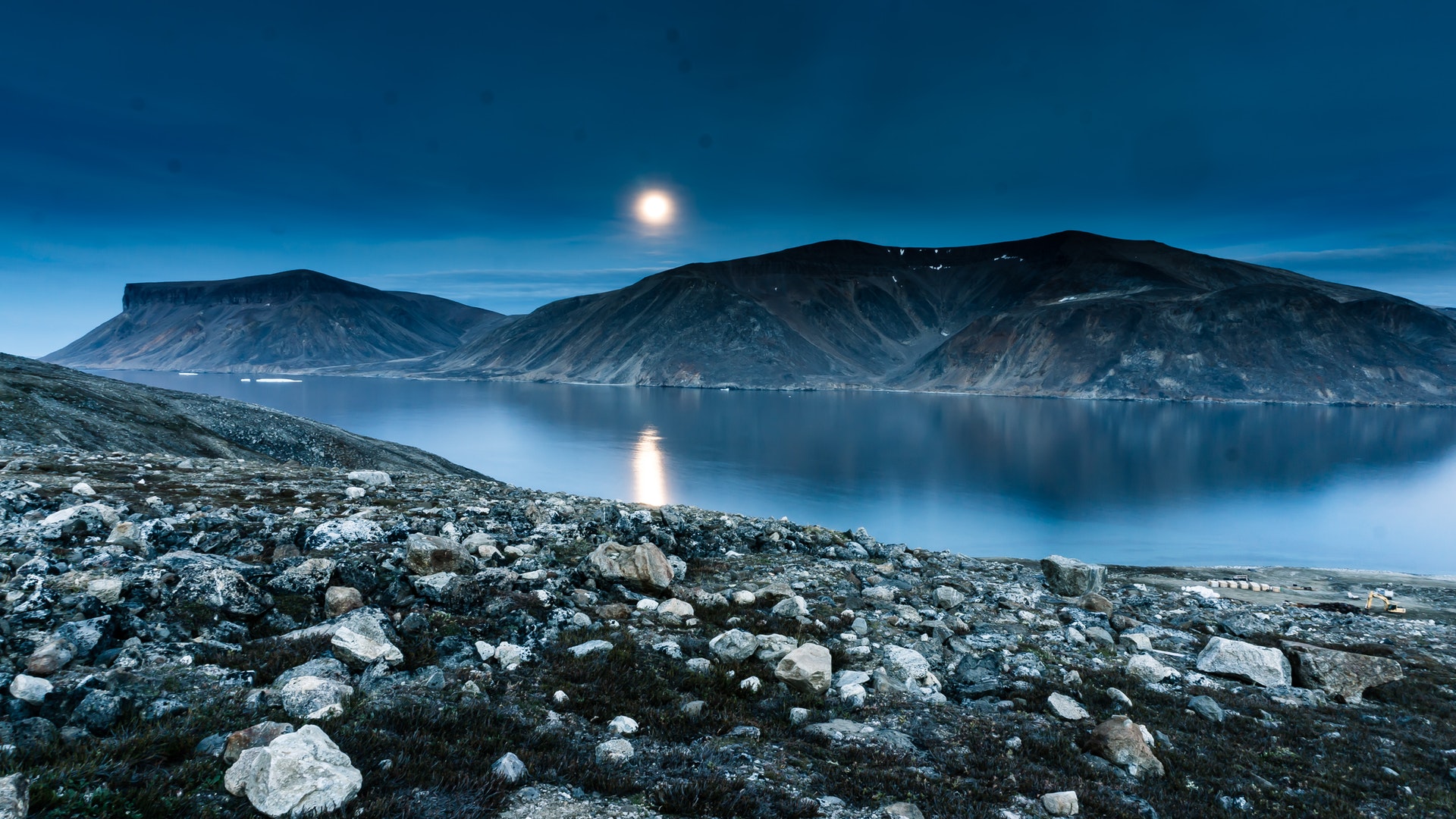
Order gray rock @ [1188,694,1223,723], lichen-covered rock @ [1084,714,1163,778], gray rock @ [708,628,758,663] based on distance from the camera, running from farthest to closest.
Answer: gray rock @ [708,628,758,663], gray rock @ [1188,694,1223,723], lichen-covered rock @ [1084,714,1163,778]

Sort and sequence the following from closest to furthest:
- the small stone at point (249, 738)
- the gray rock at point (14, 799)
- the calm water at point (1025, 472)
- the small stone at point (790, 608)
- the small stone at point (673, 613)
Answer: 1. the gray rock at point (14, 799)
2. the small stone at point (249, 738)
3. the small stone at point (673, 613)
4. the small stone at point (790, 608)
5. the calm water at point (1025, 472)

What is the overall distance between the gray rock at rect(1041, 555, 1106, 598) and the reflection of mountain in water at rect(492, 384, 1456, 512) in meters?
42.7

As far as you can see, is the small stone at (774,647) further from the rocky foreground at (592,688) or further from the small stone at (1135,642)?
the small stone at (1135,642)

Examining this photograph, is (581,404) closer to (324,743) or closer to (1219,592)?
(1219,592)

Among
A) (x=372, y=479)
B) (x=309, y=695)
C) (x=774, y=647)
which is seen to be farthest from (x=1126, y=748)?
(x=372, y=479)

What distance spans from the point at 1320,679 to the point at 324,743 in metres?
14.4

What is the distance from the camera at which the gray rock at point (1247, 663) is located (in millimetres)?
11070

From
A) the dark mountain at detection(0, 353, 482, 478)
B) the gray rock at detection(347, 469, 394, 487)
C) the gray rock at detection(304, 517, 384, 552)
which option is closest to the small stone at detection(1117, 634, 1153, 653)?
the gray rock at detection(304, 517, 384, 552)

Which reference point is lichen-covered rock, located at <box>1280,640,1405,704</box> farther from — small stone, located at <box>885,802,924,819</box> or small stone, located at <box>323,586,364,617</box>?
small stone, located at <box>323,586,364,617</box>

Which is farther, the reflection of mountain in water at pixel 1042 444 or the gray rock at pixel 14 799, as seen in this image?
the reflection of mountain in water at pixel 1042 444

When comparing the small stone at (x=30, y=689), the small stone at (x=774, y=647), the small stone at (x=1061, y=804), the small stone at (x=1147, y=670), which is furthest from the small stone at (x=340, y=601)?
the small stone at (x=1147, y=670)

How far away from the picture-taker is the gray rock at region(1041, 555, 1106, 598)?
18250 mm

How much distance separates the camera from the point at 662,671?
8.75m

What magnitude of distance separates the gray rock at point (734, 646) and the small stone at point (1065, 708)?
406 cm
